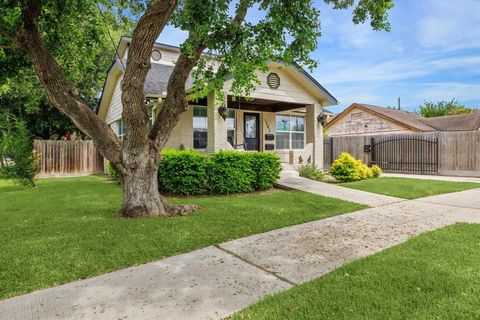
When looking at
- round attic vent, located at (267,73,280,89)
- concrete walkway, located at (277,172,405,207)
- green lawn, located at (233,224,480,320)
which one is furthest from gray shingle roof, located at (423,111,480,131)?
green lawn, located at (233,224,480,320)

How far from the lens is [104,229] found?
5219 millimetres

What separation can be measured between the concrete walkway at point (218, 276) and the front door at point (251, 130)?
8.67m

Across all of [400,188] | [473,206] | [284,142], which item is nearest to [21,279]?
[473,206]

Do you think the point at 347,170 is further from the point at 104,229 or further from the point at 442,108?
the point at 442,108

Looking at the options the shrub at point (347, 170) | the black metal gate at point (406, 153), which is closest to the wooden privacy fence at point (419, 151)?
the black metal gate at point (406, 153)

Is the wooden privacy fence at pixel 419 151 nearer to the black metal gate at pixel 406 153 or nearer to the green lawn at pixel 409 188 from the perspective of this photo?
the black metal gate at pixel 406 153

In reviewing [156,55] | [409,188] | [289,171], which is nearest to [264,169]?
[289,171]

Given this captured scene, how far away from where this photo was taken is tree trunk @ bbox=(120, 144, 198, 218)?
604 centimetres

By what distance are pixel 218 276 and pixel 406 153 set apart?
16.9 m

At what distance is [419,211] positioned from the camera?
687 cm

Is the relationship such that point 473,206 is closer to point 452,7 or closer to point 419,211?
point 419,211

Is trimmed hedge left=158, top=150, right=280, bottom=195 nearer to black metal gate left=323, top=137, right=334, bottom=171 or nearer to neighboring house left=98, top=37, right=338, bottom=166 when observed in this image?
neighboring house left=98, top=37, right=338, bottom=166

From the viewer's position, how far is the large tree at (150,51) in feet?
17.6

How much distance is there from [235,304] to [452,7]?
34.0 feet
